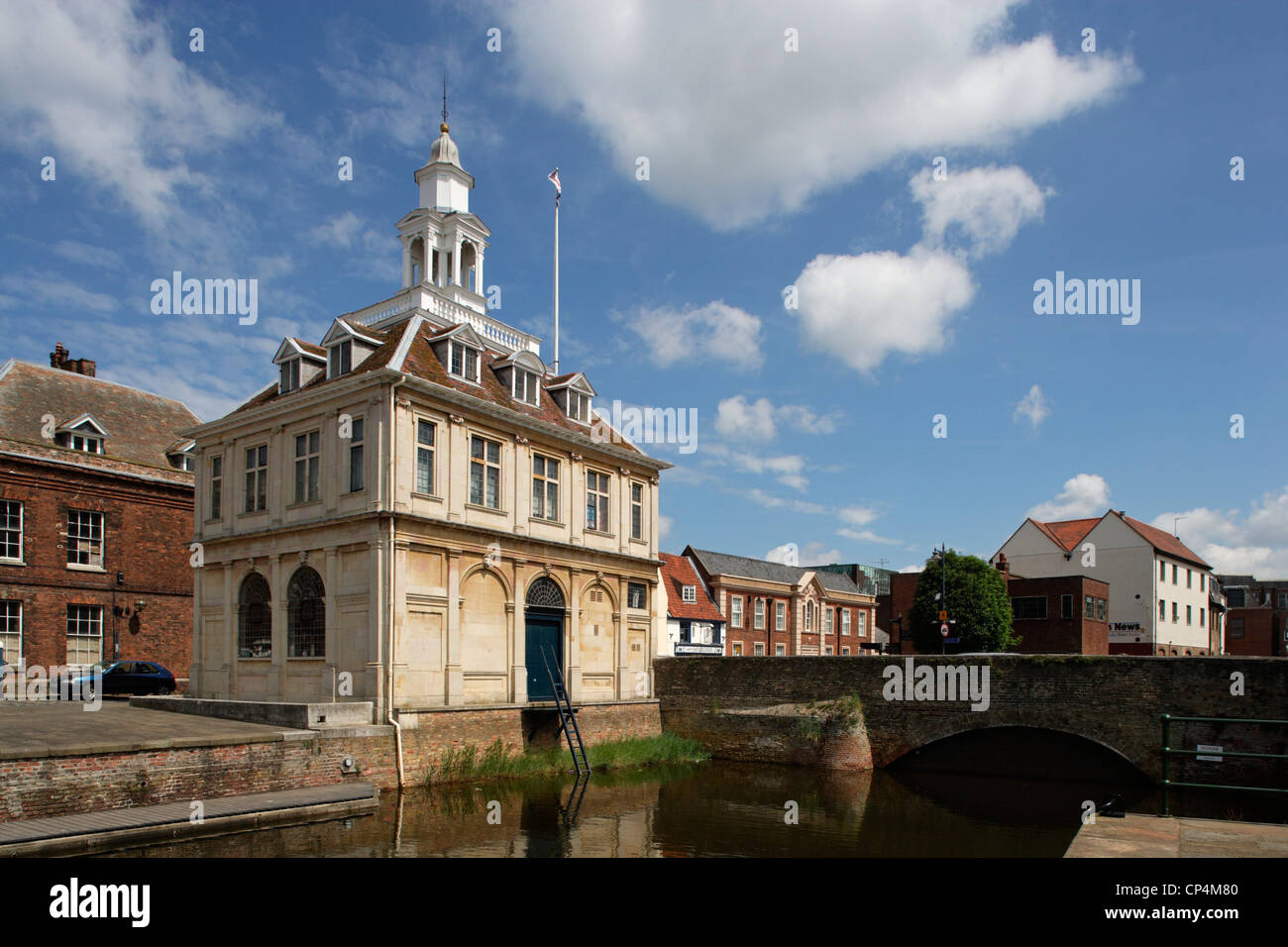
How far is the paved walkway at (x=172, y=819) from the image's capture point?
1466 centimetres

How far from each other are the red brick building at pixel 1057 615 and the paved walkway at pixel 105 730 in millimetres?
39862

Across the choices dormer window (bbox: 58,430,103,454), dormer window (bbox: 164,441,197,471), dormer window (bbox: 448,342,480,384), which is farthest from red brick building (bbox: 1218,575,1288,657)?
dormer window (bbox: 58,430,103,454)

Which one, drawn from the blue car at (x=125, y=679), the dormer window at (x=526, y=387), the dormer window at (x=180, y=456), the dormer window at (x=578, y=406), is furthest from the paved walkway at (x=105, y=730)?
the dormer window at (x=578, y=406)

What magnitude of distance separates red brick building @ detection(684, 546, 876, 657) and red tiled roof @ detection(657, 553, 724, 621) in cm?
115

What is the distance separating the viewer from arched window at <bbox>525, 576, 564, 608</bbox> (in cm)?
2916

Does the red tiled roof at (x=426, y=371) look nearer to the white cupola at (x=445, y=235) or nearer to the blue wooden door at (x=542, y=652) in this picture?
the white cupola at (x=445, y=235)

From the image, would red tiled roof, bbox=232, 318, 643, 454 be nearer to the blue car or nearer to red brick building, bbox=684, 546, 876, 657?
the blue car

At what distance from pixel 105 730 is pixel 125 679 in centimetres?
1014

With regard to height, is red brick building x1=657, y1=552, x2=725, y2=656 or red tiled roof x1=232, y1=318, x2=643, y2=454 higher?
red tiled roof x1=232, y1=318, x2=643, y2=454

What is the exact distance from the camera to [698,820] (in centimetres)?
2106
